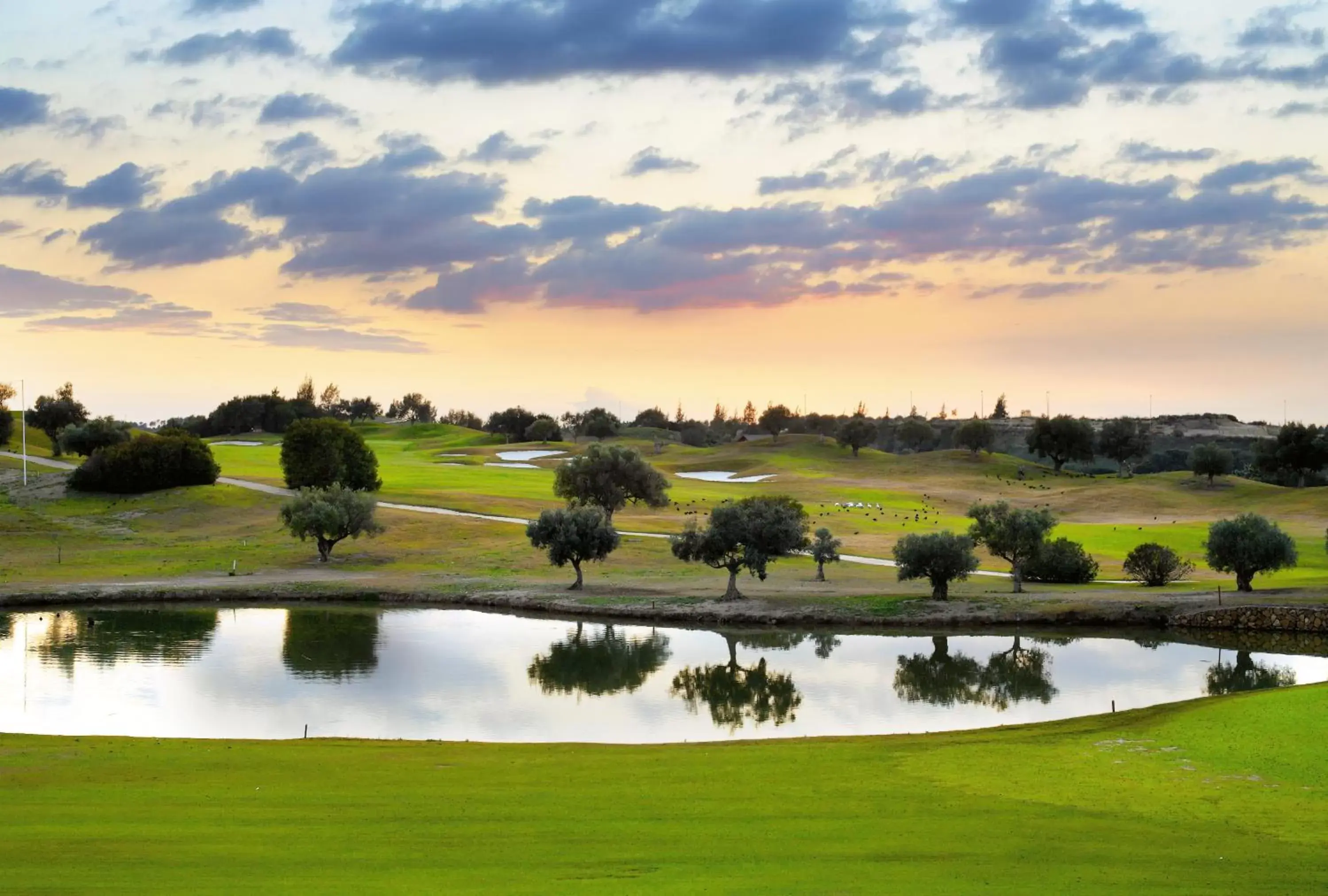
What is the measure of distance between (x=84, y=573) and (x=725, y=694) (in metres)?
44.8

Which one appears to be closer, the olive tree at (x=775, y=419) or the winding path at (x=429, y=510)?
the winding path at (x=429, y=510)

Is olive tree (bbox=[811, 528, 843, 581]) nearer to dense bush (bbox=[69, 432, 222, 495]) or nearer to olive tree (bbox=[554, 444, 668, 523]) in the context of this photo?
olive tree (bbox=[554, 444, 668, 523])

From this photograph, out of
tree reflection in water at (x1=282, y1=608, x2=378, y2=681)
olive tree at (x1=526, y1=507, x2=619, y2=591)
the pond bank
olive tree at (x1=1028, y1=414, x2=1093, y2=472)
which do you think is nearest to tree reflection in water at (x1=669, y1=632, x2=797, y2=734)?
the pond bank

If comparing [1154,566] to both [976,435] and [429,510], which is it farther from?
[976,435]

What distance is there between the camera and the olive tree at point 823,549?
6706 cm

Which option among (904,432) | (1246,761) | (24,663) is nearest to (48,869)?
(1246,761)

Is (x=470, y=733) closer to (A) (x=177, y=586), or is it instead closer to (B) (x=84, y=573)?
(A) (x=177, y=586)

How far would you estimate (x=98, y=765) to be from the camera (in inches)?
1035

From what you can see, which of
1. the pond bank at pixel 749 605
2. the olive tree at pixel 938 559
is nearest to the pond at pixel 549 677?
the pond bank at pixel 749 605

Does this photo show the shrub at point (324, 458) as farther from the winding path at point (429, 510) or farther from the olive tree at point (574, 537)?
the olive tree at point (574, 537)

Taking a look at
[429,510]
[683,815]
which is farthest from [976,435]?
[683,815]

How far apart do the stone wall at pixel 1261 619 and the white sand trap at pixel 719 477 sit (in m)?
75.6

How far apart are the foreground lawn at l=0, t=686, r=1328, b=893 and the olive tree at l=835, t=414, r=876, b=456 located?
129584 mm

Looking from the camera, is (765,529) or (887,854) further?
(765,529)
